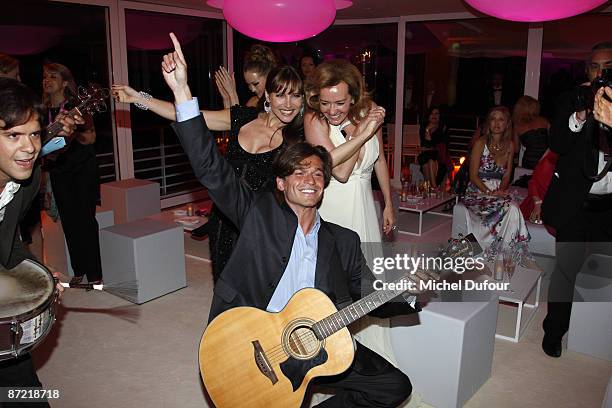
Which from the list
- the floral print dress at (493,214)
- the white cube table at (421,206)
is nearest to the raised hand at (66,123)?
the floral print dress at (493,214)

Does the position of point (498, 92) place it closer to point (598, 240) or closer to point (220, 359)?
point (598, 240)

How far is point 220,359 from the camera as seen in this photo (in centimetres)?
204

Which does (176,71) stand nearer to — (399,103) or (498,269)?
(498,269)

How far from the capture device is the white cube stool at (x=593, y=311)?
316 centimetres

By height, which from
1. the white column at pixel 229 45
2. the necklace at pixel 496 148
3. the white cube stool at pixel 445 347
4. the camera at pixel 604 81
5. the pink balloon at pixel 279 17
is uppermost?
the white column at pixel 229 45

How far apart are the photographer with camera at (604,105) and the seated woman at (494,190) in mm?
2465

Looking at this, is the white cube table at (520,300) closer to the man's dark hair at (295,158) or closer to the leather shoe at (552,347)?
the leather shoe at (552,347)

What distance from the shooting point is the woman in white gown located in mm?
2611

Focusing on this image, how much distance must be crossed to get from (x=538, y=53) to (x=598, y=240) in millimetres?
4681

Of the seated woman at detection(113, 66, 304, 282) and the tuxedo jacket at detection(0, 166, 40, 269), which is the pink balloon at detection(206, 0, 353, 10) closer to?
the seated woman at detection(113, 66, 304, 282)

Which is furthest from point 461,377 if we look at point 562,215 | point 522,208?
point 522,208

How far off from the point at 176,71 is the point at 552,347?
8.73ft

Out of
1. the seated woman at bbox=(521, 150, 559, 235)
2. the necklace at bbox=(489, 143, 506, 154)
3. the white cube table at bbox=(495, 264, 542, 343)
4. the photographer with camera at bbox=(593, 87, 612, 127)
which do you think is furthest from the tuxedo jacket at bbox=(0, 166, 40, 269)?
the necklace at bbox=(489, 143, 506, 154)

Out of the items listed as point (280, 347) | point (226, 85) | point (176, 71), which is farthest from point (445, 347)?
point (226, 85)
